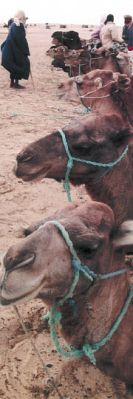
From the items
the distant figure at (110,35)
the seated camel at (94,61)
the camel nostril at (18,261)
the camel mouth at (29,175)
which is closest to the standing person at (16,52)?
the seated camel at (94,61)

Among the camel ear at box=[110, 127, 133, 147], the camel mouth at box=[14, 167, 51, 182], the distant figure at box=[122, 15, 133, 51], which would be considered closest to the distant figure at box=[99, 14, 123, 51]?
the distant figure at box=[122, 15, 133, 51]

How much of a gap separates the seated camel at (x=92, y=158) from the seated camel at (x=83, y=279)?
0.98m

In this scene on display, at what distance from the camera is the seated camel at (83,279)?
2012 millimetres

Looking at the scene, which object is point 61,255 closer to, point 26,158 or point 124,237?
point 124,237

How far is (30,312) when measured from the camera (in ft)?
12.6

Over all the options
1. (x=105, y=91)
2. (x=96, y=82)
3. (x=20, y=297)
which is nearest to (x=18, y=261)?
(x=20, y=297)

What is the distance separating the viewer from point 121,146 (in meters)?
3.60

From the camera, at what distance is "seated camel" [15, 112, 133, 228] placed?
3.33 m

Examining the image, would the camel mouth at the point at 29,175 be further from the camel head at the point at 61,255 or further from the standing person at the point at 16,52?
the standing person at the point at 16,52

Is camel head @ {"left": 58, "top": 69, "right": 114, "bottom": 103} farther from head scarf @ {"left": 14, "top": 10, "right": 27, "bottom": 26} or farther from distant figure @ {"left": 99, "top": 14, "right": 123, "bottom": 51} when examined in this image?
head scarf @ {"left": 14, "top": 10, "right": 27, "bottom": 26}

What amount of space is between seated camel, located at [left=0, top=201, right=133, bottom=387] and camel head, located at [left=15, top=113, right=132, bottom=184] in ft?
3.14

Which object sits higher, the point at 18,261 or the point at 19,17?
the point at 18,261

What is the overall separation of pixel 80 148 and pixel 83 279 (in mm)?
1446

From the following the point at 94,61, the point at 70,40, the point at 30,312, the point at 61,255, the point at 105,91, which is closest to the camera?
the point at 61,255
